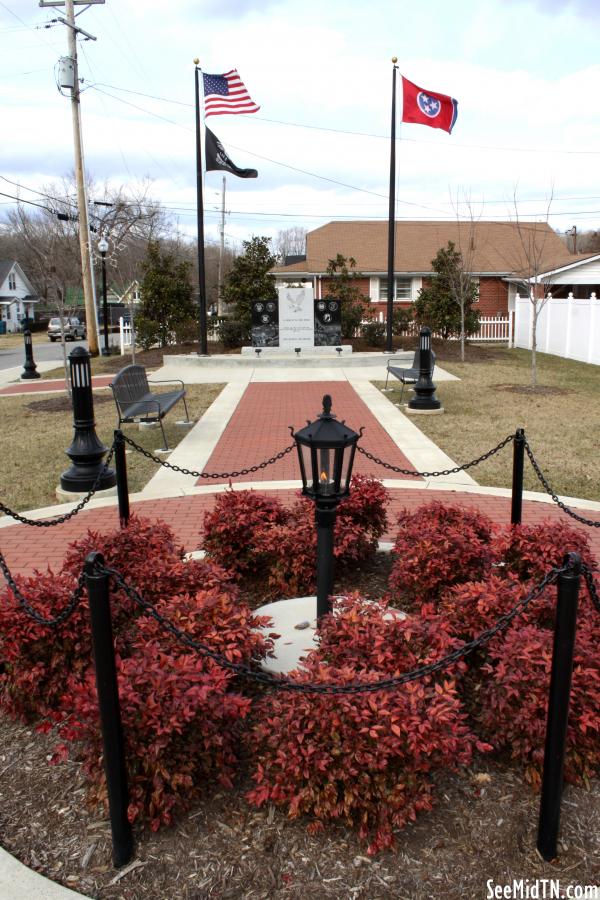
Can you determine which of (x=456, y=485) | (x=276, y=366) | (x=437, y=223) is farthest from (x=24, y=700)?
(x=437, y=223)

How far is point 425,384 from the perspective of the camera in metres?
12.1

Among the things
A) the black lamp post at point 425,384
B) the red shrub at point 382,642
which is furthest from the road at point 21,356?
the red shrub at point 382,642

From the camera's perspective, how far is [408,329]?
2542cm

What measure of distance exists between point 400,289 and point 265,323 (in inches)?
662

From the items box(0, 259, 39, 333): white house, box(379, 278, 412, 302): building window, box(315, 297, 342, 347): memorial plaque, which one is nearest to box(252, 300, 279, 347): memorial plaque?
box(315, 297, 342, 347): memorial plaque

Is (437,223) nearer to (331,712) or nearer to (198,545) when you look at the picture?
(198,545)

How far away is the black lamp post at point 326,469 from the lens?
367cm

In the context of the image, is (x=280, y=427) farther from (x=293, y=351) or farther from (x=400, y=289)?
(x=400, y=289)

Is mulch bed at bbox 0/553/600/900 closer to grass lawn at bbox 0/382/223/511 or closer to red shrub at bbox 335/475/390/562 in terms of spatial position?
red shrub at bbox 335/475/390/562

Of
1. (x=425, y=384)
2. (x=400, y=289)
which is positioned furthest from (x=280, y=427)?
(x=400, y=289)

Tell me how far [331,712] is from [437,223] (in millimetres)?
39697

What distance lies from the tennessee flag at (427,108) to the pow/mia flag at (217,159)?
4.28 m

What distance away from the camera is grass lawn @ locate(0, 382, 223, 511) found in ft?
26.4

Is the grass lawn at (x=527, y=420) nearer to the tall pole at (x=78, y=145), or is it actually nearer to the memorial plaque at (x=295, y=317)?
the memorial plaque at (x=295, y=317)
